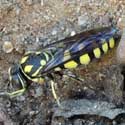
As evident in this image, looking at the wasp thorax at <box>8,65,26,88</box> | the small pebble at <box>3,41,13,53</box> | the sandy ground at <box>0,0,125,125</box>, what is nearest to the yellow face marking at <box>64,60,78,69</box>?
the sandy ground at <box>0,0,125,125</box>

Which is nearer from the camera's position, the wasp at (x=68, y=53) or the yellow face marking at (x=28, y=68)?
the wasp at (x=68, y=53)

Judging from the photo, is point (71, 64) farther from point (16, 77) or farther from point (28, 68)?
point (16, 77)

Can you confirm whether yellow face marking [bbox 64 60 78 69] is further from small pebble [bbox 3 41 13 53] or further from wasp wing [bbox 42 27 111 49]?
small pebble [bbox 3 41 13 53]

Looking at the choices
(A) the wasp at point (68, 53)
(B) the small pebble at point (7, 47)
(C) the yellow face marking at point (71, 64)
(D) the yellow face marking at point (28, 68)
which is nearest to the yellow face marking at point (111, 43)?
(A) the wasp at point (68, 53)

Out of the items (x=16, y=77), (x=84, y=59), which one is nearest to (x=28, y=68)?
(x=16, y=77)

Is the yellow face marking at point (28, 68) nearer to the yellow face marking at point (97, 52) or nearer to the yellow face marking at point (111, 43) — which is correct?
the yellow face marking at point (97, 52)

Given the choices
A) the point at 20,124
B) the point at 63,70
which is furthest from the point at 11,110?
the point at 63,70

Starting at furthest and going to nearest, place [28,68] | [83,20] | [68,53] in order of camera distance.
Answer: [83,20]
[28,68]
[68,53]

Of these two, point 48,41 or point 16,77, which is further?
point 48,41

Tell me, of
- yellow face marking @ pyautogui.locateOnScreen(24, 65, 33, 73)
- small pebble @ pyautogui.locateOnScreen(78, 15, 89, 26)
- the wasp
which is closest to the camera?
the wasp
